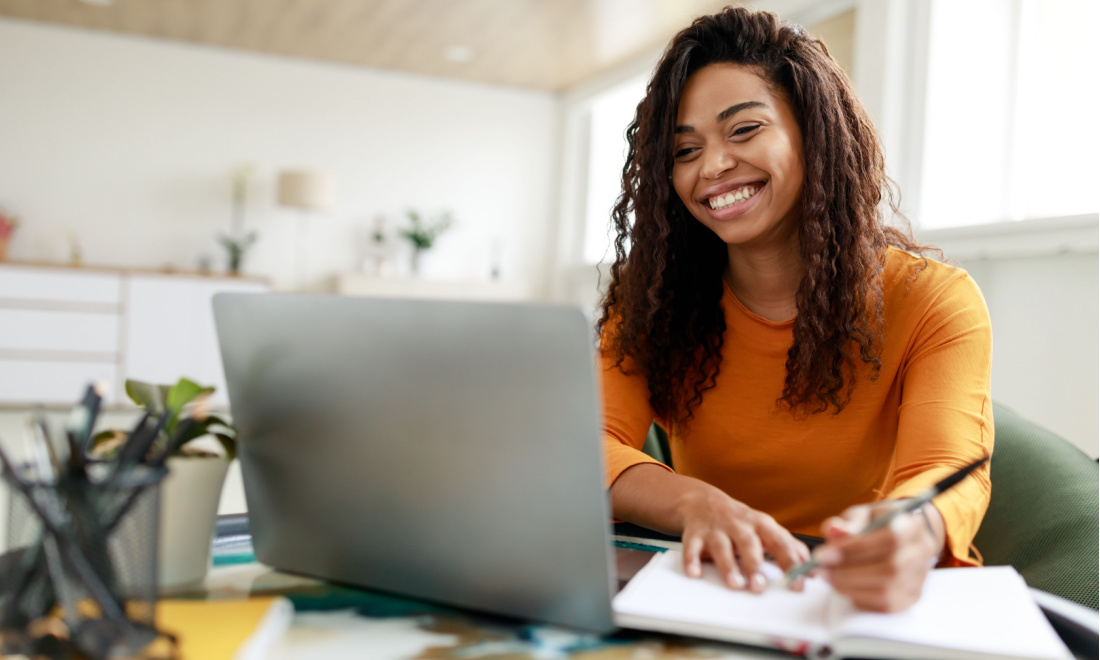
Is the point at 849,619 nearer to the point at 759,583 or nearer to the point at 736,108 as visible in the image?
the point at 759,583

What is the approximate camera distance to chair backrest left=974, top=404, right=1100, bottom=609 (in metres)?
1.06

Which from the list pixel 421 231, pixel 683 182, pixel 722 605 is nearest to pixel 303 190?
pixel 421 231

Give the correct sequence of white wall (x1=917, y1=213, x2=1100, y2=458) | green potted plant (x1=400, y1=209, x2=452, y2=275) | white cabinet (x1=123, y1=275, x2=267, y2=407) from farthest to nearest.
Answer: green potted plant (x1=400, y1=209, x2=452, y2=275), white cabinet (x1=123, y1=275, x2=267, y2=407), white wall (x1=917, y1=213, x2=1100, y2=458)

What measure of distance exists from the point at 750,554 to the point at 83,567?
1.67 ft

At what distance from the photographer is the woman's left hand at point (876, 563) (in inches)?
23.4

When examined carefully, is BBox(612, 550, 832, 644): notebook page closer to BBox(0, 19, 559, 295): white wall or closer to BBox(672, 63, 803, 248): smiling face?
BBox(672, 63, 803, 248): smiling face

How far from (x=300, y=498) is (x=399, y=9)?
487 cm

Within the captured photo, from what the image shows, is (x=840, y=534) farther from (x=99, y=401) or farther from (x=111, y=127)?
(x=111, y=127)

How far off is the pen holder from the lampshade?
5.53m

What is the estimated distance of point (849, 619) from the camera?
58 cm

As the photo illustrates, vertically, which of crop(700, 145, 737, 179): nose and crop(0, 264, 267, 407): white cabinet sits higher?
crop(700, 145, 737, 179): nose

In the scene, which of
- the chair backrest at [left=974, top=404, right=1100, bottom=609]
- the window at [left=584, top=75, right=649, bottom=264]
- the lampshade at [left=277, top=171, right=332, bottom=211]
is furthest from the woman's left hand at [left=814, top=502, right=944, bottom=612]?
the window at [left=584, top=75, right=649, bottom=264]

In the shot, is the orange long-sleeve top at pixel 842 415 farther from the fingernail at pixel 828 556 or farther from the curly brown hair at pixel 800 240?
the fingernail at pixel 828 556

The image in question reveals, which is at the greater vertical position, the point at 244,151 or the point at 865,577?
the point at 244,151
